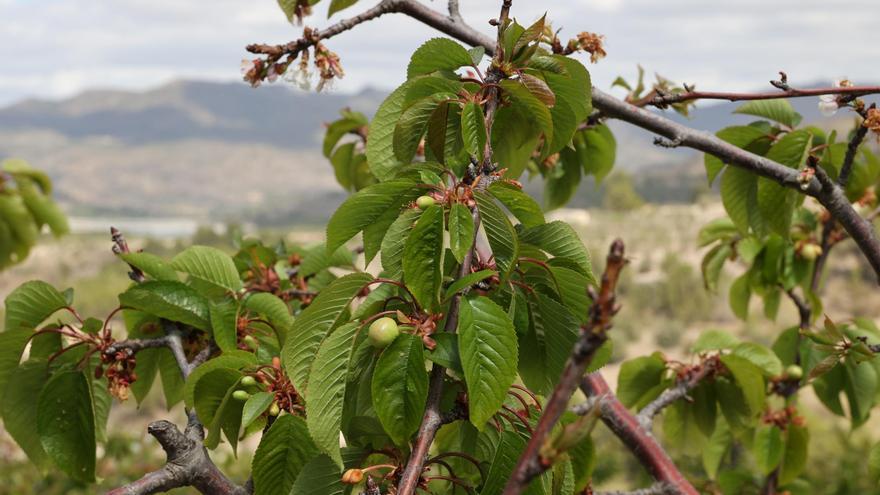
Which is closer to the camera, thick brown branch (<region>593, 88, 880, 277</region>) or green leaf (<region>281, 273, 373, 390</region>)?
green leaf (<region>281, 273, 373, 390</region>)

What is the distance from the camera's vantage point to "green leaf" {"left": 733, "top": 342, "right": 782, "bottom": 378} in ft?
5.86

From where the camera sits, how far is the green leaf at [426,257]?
2.50 feet

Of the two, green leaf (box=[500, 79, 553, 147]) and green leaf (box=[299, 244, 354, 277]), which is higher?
green leaf (box=[500, 79, 553, 147])

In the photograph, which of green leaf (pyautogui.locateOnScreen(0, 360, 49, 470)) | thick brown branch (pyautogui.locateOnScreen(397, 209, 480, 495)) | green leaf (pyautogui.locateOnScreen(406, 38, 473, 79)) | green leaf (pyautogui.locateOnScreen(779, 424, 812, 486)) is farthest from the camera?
green leaf (pyautogui.locateOnScreen(779, 424, 812, 486))

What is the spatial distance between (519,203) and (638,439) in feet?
2.70

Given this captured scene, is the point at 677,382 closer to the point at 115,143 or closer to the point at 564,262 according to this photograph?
the point at 564,262

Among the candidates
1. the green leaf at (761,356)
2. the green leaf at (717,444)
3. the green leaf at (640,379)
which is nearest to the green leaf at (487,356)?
the green leaf at (640,379)

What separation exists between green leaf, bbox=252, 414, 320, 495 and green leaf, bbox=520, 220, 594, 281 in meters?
0.36

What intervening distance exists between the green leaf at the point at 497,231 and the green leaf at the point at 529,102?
168 mm

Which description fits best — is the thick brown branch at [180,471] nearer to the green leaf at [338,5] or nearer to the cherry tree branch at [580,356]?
the cherry tree branch at [580,356]

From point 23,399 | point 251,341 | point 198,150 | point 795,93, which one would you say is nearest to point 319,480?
point 251,341

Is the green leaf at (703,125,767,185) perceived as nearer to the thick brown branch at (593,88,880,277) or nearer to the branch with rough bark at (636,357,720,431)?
the thick brown branch at (593,88,880,277)

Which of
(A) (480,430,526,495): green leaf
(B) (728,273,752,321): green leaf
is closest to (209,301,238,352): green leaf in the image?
(A) (480,430,526,495): green leaf

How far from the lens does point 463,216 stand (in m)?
0.78
